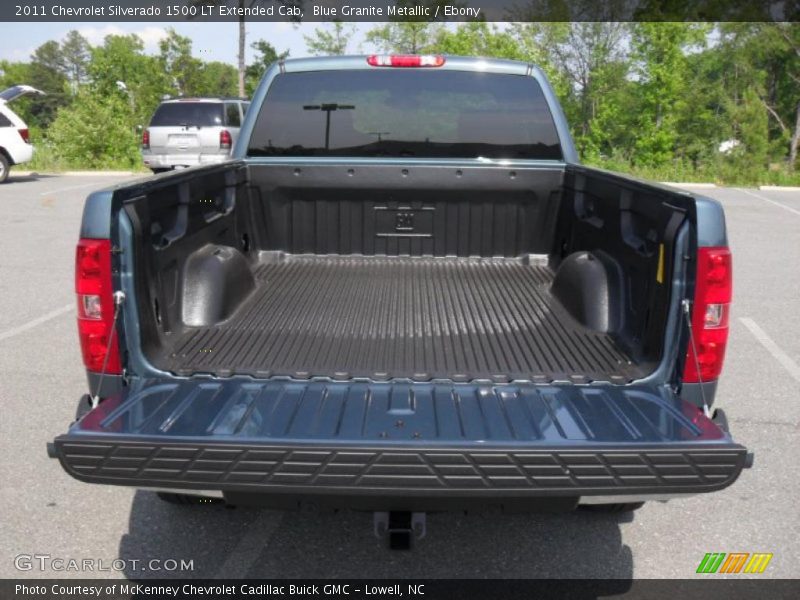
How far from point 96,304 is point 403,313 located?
152 cm

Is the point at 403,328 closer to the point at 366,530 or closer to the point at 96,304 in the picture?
the point at 366,530

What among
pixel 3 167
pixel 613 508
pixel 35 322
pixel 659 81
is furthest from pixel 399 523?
pixel 659 81

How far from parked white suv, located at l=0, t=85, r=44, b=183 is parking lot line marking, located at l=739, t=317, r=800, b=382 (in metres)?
16.3

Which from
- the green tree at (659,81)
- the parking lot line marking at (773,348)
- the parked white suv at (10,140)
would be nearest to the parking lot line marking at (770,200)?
the green tree at (659,81)

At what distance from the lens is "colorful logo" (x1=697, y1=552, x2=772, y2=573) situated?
330 cm

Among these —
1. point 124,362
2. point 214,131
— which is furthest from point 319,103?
point 214,131

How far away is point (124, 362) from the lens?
2812 mm

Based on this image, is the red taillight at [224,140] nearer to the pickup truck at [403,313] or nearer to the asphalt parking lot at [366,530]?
the asphalt parking lot at [366,530]

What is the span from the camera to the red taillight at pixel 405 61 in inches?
174

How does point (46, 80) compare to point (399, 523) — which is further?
point (46, 80)

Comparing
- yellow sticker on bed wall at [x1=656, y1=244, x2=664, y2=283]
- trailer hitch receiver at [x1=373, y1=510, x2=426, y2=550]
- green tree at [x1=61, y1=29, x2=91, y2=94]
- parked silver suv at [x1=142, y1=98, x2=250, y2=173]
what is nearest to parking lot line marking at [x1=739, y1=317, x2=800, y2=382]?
yellow sticker on bed wall at [x1=656, y1=244, x2=664, y2=283]

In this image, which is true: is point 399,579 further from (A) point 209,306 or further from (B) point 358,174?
(B) point 358,174

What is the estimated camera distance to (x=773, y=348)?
644 centimetres

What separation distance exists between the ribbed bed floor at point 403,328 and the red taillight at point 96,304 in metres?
0.25
